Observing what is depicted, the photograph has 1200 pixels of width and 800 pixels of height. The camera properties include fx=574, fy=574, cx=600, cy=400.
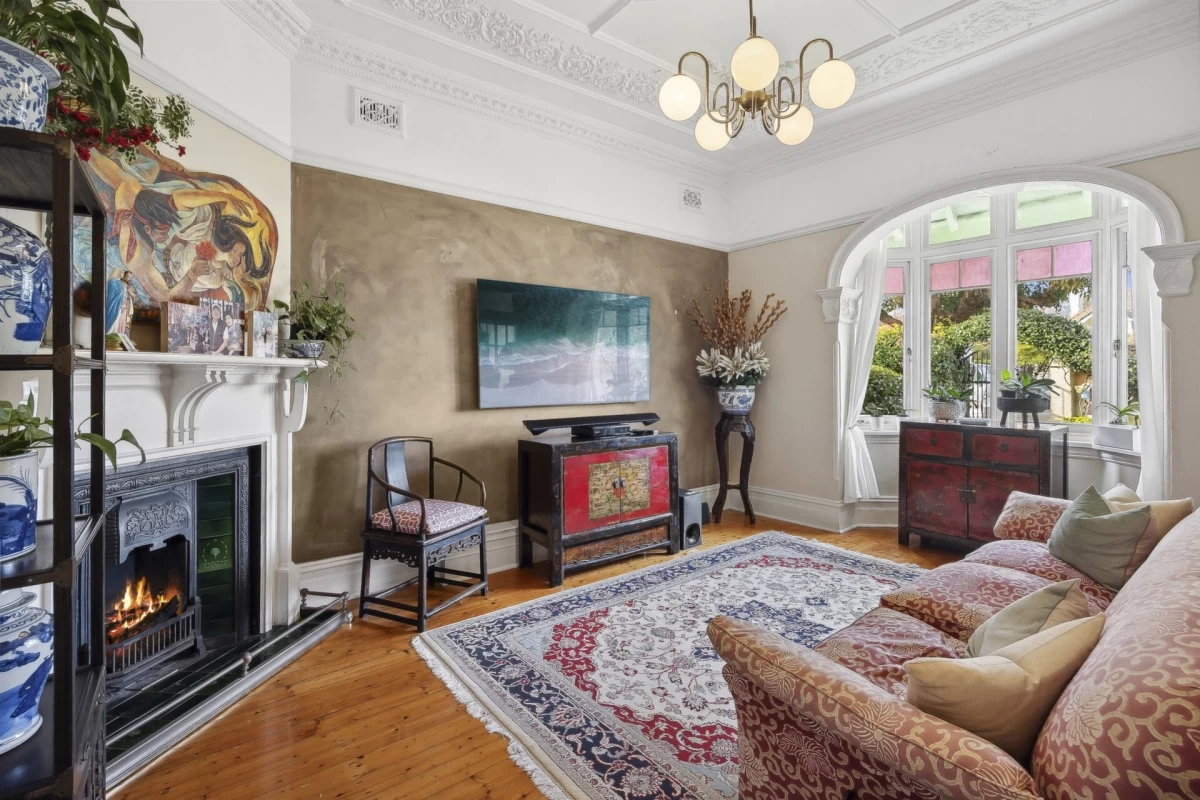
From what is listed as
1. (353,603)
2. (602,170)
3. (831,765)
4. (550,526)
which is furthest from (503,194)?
(831,765)

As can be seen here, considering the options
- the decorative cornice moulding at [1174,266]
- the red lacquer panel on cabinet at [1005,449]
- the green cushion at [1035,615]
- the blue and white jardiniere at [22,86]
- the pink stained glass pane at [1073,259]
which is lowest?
the green cushion at [1035,615]

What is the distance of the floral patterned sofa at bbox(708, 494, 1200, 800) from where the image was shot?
0.77 meters

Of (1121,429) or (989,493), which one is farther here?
(989,493)

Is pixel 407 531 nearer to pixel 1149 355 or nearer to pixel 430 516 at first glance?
pixel 430 516

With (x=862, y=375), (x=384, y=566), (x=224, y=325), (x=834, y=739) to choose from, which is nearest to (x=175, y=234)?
(x=224, y=325)

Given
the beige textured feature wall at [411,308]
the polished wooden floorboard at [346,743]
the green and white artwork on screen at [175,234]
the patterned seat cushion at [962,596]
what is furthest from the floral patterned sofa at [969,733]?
the beige textured feature wall at [411,308]

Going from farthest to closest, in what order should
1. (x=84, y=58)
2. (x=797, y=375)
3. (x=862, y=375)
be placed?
1. (x=797, y=375)
2. (x=862, y=375)
3. (x=84, y=58)

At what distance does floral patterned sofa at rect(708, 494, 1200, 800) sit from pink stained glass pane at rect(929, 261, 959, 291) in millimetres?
3412

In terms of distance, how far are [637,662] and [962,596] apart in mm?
1304

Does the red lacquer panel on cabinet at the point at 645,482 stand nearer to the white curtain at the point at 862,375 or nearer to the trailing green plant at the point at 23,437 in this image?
the white curtain at the point at 862,375

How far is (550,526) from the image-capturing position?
3.56 meters

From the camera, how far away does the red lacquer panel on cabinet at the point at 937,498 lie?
158 inches

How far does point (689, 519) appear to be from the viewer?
421 cm

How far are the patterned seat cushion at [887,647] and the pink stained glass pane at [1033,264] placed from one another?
3.56m
